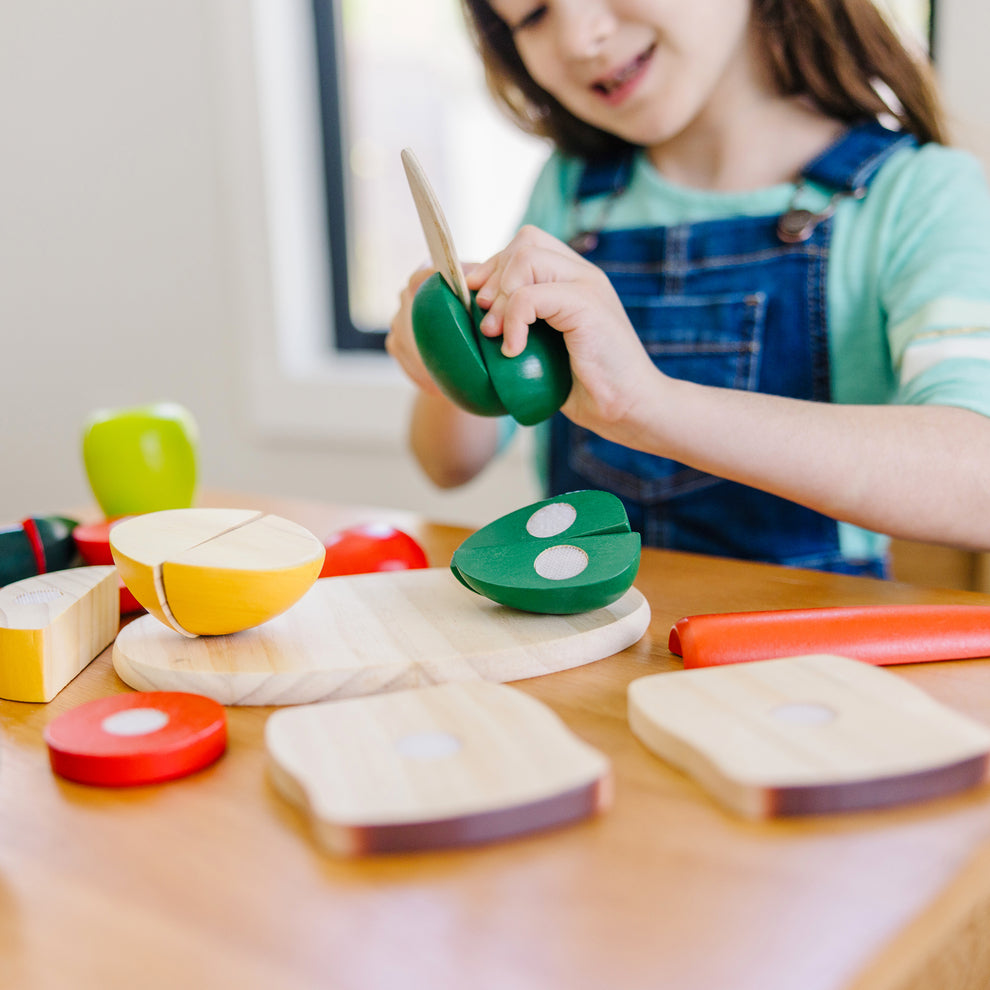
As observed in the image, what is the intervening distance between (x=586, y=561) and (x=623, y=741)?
0.37ft

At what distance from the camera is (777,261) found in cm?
81

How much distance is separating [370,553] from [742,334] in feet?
1.31

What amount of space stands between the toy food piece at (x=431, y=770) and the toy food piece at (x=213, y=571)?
8cm

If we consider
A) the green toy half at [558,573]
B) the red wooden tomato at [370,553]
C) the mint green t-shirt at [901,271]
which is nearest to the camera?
the green toy half at [558,573]

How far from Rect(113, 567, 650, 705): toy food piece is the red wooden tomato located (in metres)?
0.06

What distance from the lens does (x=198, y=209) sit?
5.10 ft

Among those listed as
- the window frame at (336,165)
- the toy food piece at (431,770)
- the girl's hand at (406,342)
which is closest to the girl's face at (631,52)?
the girl's hand at (406,342)

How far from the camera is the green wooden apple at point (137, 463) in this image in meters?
0.70

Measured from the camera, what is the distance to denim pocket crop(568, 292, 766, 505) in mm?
812

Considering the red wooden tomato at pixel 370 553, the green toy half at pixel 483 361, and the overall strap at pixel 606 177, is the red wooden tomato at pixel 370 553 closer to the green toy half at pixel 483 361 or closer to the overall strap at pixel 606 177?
the green toy half at pixel 483 361

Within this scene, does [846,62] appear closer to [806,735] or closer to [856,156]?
[856,156]

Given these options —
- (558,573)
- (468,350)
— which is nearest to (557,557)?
(558,573)

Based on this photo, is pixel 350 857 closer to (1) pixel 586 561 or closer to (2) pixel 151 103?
(1) pixel 586 561

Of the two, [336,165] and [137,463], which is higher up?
[336,165]
